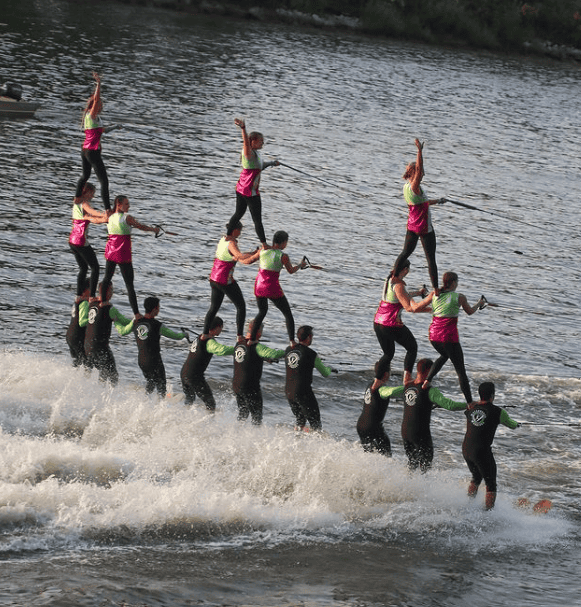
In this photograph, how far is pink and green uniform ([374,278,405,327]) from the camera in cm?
1487

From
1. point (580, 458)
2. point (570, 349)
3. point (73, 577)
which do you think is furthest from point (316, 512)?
point (570, 349)

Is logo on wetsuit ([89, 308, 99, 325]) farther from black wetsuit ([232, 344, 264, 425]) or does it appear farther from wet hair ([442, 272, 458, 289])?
wet hair ([442, 272, 458, 289])

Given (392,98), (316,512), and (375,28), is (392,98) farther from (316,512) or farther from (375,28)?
(316,512)

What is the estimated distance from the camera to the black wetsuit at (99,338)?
16969mm

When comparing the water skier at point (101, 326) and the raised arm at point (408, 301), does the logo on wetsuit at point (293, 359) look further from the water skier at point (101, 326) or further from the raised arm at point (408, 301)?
the water skier at point (101, 326)

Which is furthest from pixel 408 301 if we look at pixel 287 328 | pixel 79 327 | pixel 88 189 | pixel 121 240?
pixel 79 327

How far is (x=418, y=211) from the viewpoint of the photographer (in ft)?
48.9

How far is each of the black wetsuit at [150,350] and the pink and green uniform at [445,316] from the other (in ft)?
15.2

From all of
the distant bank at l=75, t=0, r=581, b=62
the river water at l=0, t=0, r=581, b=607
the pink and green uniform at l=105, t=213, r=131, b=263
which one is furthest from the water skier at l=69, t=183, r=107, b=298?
the distant bank at l=75, t=0, r=581, b=62

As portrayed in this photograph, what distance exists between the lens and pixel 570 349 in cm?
2322

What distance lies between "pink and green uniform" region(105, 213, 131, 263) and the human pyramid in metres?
0.02

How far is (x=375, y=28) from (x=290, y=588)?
56.4 meters

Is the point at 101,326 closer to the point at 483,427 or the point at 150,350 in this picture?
the point at 150,350

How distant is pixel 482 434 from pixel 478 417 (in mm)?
248
